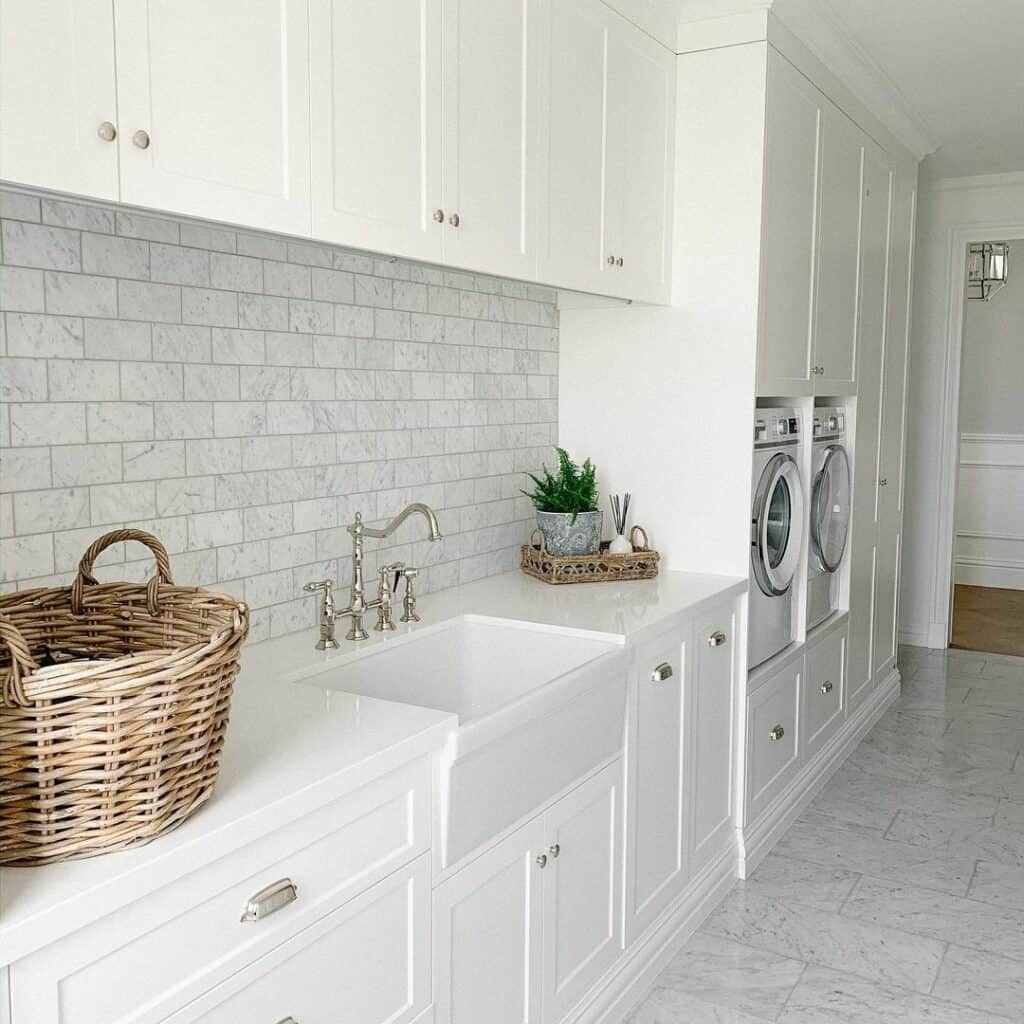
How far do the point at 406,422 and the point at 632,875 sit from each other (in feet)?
3.95

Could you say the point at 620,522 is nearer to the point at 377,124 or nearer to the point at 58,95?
the point at 377,124

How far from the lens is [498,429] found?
10.0 ft

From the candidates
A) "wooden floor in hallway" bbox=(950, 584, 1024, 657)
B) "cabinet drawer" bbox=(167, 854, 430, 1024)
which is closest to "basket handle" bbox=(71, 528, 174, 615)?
"cabinet drawer" bbox=(167, 854, 430, 1024)

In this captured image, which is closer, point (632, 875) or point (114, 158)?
point (114, 158)

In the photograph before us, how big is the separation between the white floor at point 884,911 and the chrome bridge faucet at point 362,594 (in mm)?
1085

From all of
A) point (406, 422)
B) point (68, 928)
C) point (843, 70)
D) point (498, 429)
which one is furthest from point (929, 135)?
point (68, 928)

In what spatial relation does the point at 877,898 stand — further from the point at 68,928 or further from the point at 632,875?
the point at 68,928

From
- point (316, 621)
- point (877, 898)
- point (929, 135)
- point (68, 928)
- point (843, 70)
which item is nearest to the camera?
point (68, 928)

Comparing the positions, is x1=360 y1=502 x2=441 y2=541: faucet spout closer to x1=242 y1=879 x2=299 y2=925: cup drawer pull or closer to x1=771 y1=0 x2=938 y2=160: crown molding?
x1=242 y1=879 x2=299 y2=925: cup drawer pull

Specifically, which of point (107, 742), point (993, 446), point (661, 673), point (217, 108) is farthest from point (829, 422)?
point (993, 446)

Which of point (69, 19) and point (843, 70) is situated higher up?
point (843, 70)

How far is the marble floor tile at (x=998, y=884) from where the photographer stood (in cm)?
302

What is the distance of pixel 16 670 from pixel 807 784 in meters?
3.10

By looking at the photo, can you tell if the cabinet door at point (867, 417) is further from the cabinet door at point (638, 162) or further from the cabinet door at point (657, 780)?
the cabinet door at point (657, 780)
